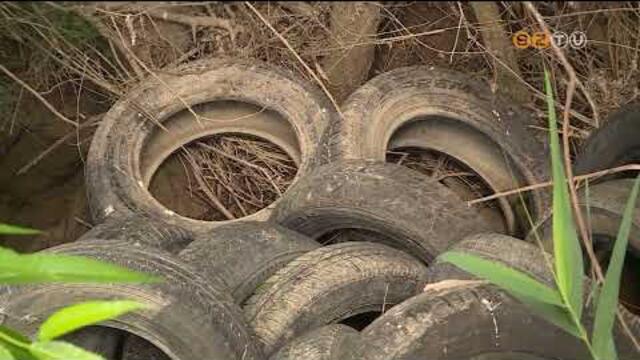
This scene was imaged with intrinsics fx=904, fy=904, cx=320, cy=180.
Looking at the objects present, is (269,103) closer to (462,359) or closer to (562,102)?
(562,102)

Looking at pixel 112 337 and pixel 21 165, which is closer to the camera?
pixel 112 337

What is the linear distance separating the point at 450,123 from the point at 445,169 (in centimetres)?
24

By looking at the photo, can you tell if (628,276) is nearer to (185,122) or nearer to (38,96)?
(185,122)

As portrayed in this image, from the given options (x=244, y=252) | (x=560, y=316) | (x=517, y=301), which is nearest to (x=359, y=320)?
(x=244, y=252)

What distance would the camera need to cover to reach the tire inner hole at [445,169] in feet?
11.9

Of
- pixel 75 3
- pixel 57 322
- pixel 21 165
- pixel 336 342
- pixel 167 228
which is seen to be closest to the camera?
pixel 57 322

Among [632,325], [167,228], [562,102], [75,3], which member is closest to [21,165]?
[167,228]

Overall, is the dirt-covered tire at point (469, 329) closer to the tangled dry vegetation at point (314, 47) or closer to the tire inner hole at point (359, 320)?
the tire inner hole at point (359, 320)

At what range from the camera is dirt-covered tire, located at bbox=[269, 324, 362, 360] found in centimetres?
246

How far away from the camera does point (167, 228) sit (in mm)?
3238

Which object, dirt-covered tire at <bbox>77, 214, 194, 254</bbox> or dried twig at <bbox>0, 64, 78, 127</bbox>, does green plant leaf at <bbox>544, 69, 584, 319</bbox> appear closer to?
dirt-covered tire at <bbox>77, 214, 194, 254</bbox>

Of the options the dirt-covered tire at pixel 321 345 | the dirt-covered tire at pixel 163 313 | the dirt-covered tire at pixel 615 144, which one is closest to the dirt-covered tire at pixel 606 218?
the dirt-covered tire at pixel 615 144

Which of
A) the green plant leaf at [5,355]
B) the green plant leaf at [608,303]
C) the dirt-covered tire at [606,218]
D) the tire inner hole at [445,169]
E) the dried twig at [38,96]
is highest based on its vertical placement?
the dried twig at [38,96]

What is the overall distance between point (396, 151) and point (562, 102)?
0.72 metres
